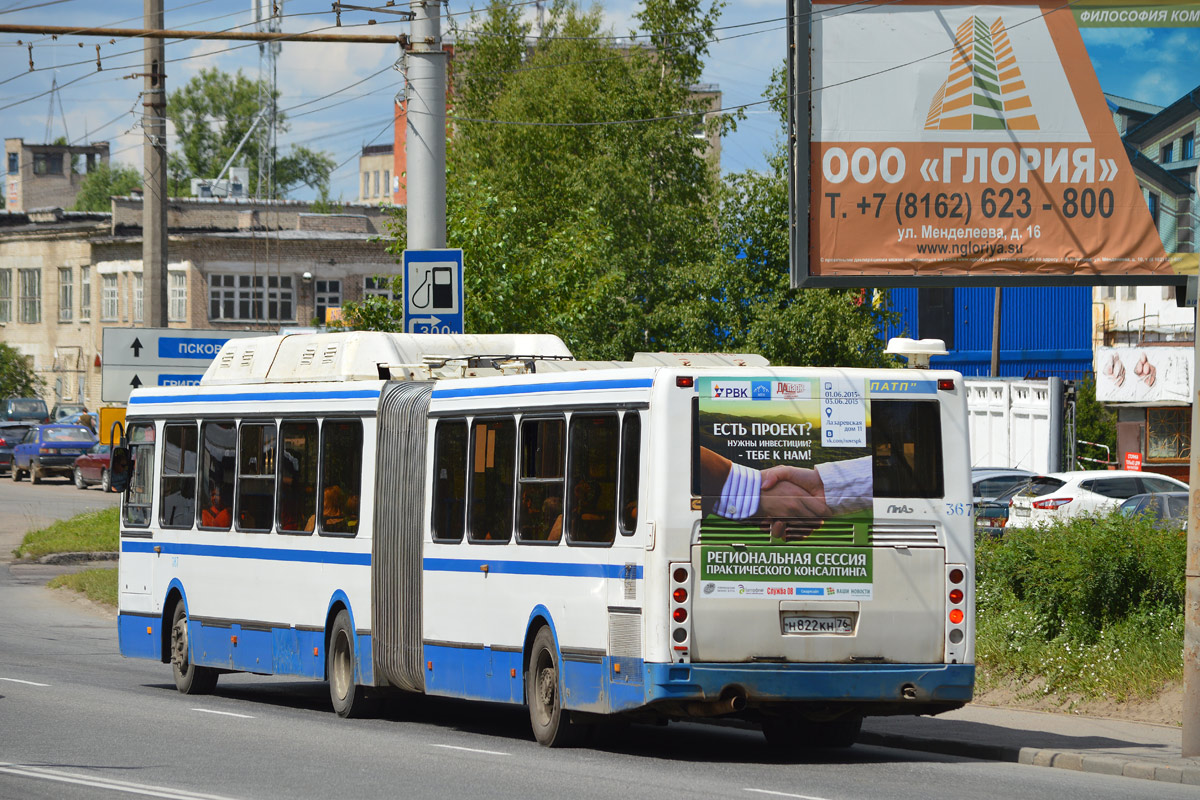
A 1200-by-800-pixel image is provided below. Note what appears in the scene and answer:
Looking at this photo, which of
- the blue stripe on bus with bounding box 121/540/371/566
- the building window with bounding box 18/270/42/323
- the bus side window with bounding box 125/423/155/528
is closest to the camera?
the blue stripe on bus with bounding box 121/540/371/566

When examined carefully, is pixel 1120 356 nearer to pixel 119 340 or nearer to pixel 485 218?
pixel 485 218

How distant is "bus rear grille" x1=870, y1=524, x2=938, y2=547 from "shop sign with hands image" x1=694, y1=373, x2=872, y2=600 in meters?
0.10

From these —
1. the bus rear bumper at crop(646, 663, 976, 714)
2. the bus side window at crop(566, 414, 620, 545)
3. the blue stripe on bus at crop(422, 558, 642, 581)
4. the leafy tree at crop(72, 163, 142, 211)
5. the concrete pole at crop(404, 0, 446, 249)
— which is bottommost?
the bus rear bumper at crop(646, 663, 976, 714)

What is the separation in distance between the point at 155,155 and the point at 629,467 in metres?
15.7

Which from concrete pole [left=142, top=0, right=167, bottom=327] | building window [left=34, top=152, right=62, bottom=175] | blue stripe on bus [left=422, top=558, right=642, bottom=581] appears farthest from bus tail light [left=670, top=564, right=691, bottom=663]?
building window [left=34, top=152, right=62, bottom=175]

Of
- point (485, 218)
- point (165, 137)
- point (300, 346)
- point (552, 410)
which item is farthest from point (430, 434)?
point (485, 218)

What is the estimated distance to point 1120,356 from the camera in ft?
163

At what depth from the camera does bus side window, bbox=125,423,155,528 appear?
19031 millimetres

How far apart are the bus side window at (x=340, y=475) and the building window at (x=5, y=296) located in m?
78.8

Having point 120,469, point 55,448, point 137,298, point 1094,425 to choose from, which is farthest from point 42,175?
point 120,469

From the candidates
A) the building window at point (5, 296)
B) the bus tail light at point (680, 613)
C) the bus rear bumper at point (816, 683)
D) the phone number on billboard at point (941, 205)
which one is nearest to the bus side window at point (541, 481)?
the bus tail light at point (680, 613)

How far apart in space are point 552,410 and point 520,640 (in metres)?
1.70

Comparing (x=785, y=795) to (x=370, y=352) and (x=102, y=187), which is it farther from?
(x=102, y=187)

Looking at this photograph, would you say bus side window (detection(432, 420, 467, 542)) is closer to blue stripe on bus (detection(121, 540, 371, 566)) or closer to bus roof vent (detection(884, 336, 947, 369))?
blue stripe on bus (detection(121, 540, 371, 566))
